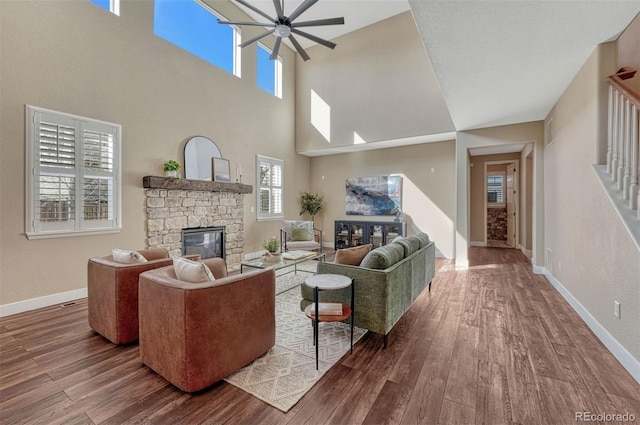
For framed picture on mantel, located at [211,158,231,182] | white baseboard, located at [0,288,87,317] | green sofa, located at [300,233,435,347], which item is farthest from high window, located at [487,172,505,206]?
white baseboard, located at [0,288,87,317]

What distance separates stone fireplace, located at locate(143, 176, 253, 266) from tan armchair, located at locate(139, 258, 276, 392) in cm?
266

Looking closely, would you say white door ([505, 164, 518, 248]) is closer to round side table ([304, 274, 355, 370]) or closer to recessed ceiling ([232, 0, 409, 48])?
recessed ceiling ([232, 0, 409, 48])

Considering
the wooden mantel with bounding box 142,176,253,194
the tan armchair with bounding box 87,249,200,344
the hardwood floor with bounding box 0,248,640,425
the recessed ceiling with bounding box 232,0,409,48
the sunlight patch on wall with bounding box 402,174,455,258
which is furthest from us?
the sunlight patch on wall with bounding box 402,174,455,258

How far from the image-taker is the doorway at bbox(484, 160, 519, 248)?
7.46 metres

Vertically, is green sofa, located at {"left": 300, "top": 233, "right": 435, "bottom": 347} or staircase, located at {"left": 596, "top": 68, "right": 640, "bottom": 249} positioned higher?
staircase, located at {"left": 596, "top": 68, "right": 640, "bottom": 249}

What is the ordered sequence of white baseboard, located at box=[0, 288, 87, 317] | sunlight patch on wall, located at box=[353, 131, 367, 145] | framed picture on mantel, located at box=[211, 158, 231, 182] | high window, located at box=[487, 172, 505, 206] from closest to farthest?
white baseboard, located at box=[0, 288, 87, 317], framed picture on mantel, located at box=[211, 158, 231, 182], sunlight patch on wall, located at box=[353, 131, 367, 145], high window, located at box=[487, 172, 505, 206]

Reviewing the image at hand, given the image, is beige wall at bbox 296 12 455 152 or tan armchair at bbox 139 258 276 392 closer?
tan armchair at bbox 139 258 276 392

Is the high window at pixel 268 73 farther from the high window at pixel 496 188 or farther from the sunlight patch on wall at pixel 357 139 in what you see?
the high window at pixel 496 188

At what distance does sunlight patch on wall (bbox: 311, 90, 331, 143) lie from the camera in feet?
23.5

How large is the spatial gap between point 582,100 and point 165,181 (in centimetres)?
569

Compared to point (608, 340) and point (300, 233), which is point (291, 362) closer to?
point (608, 340)

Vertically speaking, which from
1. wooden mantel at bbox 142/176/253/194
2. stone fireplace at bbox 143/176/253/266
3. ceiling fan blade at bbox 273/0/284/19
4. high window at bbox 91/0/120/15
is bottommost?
stone fireplace at bbox 143/176/253/266

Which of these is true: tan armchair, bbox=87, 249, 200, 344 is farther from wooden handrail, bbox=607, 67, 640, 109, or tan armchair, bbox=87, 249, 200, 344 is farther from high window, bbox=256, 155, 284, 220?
wooden handrail, bbox=607, 67, 640, 109

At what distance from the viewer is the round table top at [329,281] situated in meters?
2.20
